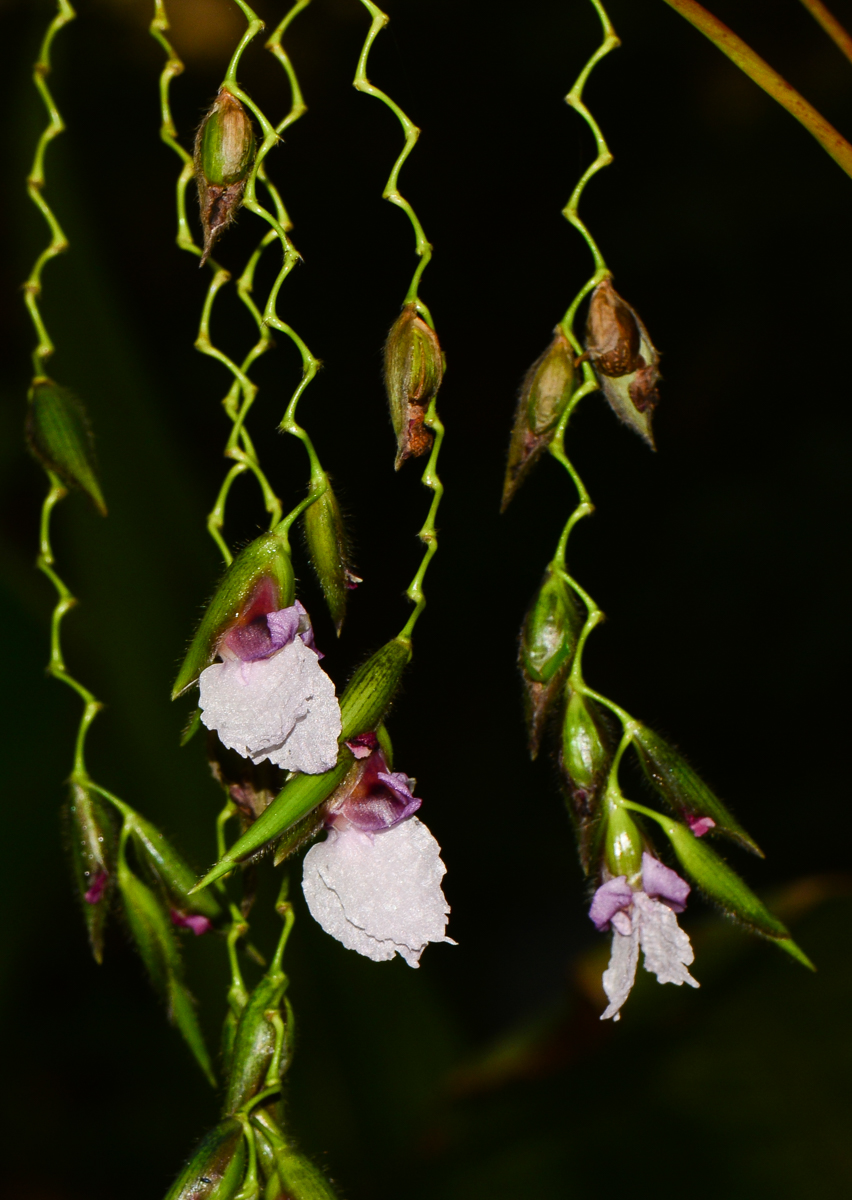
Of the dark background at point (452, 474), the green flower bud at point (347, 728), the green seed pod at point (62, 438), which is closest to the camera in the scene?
the green flower bud at point (347, 728)

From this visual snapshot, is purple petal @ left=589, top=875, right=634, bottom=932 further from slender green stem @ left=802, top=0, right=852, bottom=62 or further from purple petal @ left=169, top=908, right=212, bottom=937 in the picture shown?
slender green stem @ left=802, top=0, right=852, bottom=62

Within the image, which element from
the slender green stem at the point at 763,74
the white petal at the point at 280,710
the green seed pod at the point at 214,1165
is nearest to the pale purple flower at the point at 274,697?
the white petal at the point at 280,710

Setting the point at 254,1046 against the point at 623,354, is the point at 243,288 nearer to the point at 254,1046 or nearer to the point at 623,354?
the point at 623,354

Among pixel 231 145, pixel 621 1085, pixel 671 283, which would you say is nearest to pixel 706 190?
pixel 671 283

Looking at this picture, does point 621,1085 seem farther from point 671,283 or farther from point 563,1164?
point 671,283

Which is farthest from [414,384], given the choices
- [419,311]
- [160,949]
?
[160,949]

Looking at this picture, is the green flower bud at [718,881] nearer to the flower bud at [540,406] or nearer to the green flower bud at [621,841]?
the green flower bud at [621,841]
